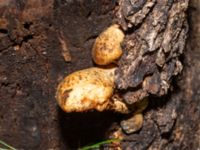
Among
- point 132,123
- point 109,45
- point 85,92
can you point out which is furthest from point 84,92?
point 132,123

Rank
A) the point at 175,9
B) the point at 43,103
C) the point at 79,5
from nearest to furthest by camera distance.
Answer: the point at 79,5, the point at 175,9, the point at 43,103

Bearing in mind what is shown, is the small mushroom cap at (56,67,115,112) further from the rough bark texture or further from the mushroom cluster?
the rough bark texture

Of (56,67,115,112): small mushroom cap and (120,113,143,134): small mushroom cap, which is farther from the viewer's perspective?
(120,113,143,134): small mushroom cap

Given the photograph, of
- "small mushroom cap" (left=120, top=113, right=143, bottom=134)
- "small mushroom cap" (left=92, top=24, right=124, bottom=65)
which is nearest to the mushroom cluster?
"small mushroom cap" (left=92, top=24, right=124, bottom=65)

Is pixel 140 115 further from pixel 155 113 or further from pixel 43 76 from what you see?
pixel 43 76

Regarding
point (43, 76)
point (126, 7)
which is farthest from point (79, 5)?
point (43, 76)

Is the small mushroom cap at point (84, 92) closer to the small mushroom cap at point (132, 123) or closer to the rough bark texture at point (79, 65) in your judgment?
the rough bark texture at point (79, 65)

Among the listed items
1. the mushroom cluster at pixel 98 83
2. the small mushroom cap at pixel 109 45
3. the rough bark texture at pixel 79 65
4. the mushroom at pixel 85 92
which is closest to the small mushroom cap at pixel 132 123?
the rough bark texture at pixel 79 65
